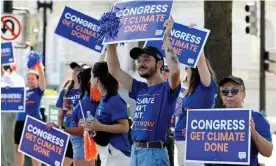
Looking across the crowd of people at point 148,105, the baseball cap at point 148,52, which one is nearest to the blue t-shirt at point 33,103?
the crowd of people at point 148,105

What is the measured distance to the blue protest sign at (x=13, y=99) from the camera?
9.56m

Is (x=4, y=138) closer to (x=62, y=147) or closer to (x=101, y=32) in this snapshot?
(x=62, y=147)

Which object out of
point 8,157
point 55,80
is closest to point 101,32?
point 8,157

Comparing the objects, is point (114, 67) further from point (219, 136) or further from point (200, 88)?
point (219, 136)

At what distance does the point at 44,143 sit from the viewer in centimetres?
731

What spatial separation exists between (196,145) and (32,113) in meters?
4.98

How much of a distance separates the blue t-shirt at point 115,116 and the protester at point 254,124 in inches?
63.4

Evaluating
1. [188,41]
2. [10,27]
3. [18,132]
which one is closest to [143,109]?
[188,41]

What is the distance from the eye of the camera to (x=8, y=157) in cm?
1052

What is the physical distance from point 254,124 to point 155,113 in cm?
102

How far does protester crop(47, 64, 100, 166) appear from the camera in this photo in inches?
288

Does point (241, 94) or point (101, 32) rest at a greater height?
point (101, 32)

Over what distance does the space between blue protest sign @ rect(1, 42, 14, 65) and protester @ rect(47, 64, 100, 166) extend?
3.22 meters

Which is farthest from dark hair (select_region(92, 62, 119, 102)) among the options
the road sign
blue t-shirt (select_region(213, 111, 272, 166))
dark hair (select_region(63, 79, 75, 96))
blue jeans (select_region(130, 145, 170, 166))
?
the road sign
